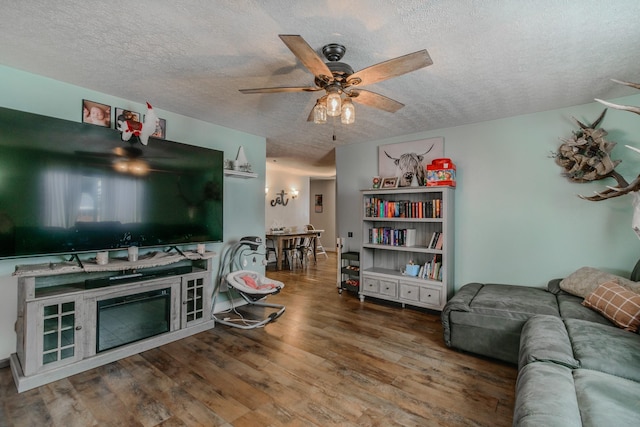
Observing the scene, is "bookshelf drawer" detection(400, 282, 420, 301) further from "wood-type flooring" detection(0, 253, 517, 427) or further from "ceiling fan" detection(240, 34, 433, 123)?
"ceiling fan" detection(240, 34, 433, 123)

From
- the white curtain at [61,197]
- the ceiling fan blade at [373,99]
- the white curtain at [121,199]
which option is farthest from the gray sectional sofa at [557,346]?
the white curtain at [61,197]

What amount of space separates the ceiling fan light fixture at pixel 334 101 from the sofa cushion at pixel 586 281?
292 cm

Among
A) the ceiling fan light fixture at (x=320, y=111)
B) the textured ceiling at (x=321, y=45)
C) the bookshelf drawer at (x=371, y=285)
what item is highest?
the textured ceiling at (x=321, y=45)

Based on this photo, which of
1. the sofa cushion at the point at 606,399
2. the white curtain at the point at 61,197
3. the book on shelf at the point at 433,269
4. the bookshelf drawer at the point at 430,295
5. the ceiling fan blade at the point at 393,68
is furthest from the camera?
the book on shelf at the point at 433,269

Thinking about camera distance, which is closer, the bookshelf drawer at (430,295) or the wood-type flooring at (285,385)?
the wood-type flooring at (285,385)

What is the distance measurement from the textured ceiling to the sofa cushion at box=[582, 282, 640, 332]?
181 centimetres

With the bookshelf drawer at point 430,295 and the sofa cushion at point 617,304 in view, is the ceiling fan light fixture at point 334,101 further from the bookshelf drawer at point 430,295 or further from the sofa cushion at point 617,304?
the bookshelf drawer at point 430,295

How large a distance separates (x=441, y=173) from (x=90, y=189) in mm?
3859

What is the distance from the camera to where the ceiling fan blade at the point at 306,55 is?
147 cm

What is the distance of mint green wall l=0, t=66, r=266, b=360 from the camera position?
244 cm

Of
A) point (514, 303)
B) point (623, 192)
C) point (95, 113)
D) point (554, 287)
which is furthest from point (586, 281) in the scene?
point (95, 113)

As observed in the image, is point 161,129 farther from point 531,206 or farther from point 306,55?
point 531,206

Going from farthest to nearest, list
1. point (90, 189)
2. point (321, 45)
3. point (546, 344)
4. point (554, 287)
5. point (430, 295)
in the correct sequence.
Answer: point (430, 295) → point (554, 287) → point (90, 189) → point (321, 45) → point (546, 344)

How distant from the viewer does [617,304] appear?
2.29m
